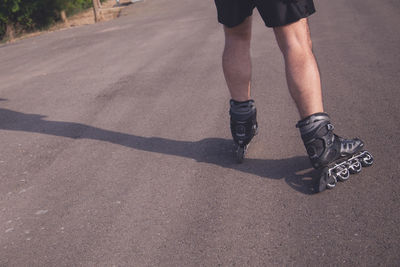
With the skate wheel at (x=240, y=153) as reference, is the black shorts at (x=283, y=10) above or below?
above

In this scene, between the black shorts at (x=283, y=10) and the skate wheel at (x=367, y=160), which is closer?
the black shorts at (x=283, y=10)

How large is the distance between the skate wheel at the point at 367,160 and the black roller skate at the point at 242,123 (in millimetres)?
702

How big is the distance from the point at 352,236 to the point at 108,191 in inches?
58.9

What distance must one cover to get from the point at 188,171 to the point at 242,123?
0.47m

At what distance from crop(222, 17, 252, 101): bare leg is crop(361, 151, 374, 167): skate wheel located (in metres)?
0.80

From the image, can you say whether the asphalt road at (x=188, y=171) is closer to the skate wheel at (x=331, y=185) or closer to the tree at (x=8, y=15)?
the skate wheel at (x=331, y=185)

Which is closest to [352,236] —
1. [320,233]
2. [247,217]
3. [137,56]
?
[320,233]

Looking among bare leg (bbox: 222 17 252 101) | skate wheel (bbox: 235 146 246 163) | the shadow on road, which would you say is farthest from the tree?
skate wheel (bbox: 235 146 246 163)

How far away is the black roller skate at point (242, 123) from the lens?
298 cm

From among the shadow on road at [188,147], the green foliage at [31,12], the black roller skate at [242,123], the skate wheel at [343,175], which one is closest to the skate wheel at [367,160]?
the skate wheel at [343,175]

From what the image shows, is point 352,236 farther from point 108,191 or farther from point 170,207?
point 108,191

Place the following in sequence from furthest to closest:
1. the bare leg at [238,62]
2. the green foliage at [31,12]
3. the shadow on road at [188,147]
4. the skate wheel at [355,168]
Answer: the green foliage at [31,12] → the bare leg at [238,62] → the shadow on road at [188,147] → the skate wheel at [355,168]

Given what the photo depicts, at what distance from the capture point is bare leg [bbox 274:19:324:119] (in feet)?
8.46

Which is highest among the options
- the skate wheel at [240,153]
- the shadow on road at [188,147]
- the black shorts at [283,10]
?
the black shorts at [283,10]
